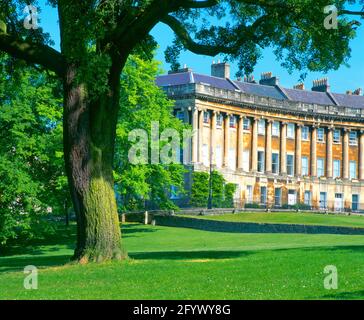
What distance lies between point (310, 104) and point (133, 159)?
48.6 meters

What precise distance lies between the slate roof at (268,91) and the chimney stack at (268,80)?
829 mm

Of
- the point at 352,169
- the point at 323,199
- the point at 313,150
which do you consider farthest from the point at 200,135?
the point at 352,169

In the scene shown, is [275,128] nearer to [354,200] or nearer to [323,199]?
[323,199]

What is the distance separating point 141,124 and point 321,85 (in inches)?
2201

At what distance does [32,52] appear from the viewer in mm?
23281

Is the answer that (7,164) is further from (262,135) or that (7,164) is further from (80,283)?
(262,135)

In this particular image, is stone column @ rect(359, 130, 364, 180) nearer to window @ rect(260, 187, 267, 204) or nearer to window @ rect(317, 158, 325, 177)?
window @ rect(317, 158, 325, 177)

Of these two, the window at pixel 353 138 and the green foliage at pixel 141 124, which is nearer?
the green foliage at pixel 141 124

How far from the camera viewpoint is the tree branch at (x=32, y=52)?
23.3 meters

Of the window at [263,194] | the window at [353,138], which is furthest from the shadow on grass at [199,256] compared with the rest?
the window at [353,138]

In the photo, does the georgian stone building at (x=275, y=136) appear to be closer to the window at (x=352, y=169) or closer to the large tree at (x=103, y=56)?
the window at (x=352, y=169)

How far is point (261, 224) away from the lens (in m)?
53.5

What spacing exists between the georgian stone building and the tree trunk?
57.5 m
